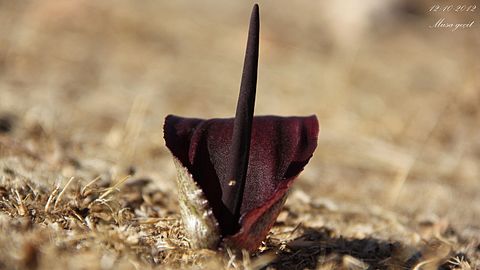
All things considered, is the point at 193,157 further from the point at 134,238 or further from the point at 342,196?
the point at 342,196

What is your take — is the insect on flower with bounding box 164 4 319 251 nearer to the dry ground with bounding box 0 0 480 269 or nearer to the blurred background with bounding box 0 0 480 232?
the dry ground with bounding box 0 0 480 269

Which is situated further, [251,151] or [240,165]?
[251,151]

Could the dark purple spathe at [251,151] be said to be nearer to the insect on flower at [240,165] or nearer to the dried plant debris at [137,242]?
the insect on flower at [240,165]

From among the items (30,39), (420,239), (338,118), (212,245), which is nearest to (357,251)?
(420,239)

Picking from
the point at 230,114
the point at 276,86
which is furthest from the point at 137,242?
the point at 276,86

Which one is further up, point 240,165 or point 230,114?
point 240,165

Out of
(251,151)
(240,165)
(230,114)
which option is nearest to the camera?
(240,165)

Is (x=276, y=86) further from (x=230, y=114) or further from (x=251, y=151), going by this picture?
(x=251, y=151)
